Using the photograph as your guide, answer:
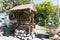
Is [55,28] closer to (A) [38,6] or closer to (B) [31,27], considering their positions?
(B) [31,27]

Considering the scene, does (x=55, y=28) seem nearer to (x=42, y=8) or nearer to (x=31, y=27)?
(x=31, y=27)

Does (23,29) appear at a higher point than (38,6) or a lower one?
lower

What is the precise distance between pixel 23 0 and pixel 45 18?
14.1 ft

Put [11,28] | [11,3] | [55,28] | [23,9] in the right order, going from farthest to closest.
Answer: [11,3]
[11,28]
[23,9]
[55,28]

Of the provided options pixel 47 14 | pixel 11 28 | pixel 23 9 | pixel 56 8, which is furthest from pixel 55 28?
pixel 56 8

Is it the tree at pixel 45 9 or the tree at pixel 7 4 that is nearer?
the tree at pixel 7 4

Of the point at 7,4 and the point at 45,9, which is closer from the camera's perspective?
the point at 7,4

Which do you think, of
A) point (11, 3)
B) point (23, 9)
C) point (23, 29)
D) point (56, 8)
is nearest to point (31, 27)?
point (23, 29)

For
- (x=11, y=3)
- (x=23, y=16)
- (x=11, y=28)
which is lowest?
(x=11, y=28)

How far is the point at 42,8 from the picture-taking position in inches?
799

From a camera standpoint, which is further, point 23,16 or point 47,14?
point 47,14

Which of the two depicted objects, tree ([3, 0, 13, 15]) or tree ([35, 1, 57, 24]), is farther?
tree ([35, 1, 57, 24])

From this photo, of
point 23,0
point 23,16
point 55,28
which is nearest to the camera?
point 55,28

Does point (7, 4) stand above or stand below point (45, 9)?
above
